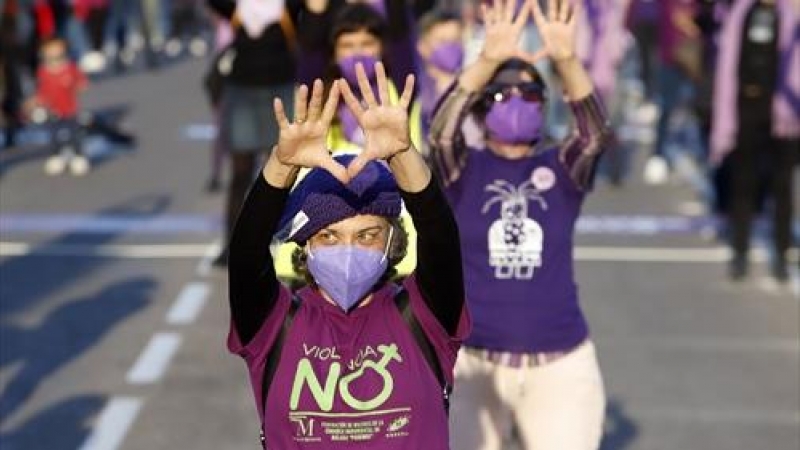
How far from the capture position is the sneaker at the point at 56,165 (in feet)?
47.9

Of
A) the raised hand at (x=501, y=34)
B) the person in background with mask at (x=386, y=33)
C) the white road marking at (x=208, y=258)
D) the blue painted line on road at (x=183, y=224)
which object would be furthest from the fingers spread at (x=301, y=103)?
the blue painted line on road at (x=183, y=224)

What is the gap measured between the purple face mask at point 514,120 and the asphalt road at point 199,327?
2334 millimetres

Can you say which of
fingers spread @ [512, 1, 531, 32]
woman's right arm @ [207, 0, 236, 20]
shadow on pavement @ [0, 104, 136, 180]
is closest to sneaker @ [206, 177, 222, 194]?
shadow on pavement @ [0, 104, 136, 180]

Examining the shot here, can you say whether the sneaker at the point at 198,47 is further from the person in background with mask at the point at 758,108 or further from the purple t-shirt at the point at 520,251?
the purple t-shirt at the point at 520,251

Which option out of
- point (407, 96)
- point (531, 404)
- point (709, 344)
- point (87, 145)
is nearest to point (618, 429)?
point (709, 344)

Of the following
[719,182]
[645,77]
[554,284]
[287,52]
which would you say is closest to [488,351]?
[554,284]

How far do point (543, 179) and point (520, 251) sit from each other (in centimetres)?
27

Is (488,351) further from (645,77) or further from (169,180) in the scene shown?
(645,77)

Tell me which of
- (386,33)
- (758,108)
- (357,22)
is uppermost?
(357,22)

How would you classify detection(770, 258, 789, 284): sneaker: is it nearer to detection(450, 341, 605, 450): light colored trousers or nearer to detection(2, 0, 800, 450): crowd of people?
detection(2, 0, 800, 450): crowd of people

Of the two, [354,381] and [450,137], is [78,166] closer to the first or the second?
[450,137]

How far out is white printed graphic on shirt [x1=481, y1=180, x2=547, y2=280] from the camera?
16.9 feet

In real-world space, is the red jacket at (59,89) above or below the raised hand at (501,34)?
below

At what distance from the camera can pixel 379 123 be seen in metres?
3.42
